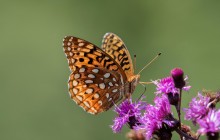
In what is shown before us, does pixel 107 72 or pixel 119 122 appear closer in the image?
pixel 119 122

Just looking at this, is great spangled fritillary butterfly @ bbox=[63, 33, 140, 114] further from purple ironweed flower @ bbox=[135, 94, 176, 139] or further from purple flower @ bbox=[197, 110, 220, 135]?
purple flower @ bbox=[197, 110, 220, 135]

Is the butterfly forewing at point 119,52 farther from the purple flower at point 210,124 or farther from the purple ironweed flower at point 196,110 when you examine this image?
the purple flower at point 210,124

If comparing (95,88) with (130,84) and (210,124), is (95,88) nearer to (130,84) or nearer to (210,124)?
(130,84)

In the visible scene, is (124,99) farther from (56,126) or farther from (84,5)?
(84,5)

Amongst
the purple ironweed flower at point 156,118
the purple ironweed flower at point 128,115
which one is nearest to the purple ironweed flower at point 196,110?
the purple ironweed flower at point 156,118

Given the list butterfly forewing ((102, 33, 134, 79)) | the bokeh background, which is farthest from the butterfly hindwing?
the bokeh background

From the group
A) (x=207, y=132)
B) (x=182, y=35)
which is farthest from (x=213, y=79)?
(x=207, y=132)
